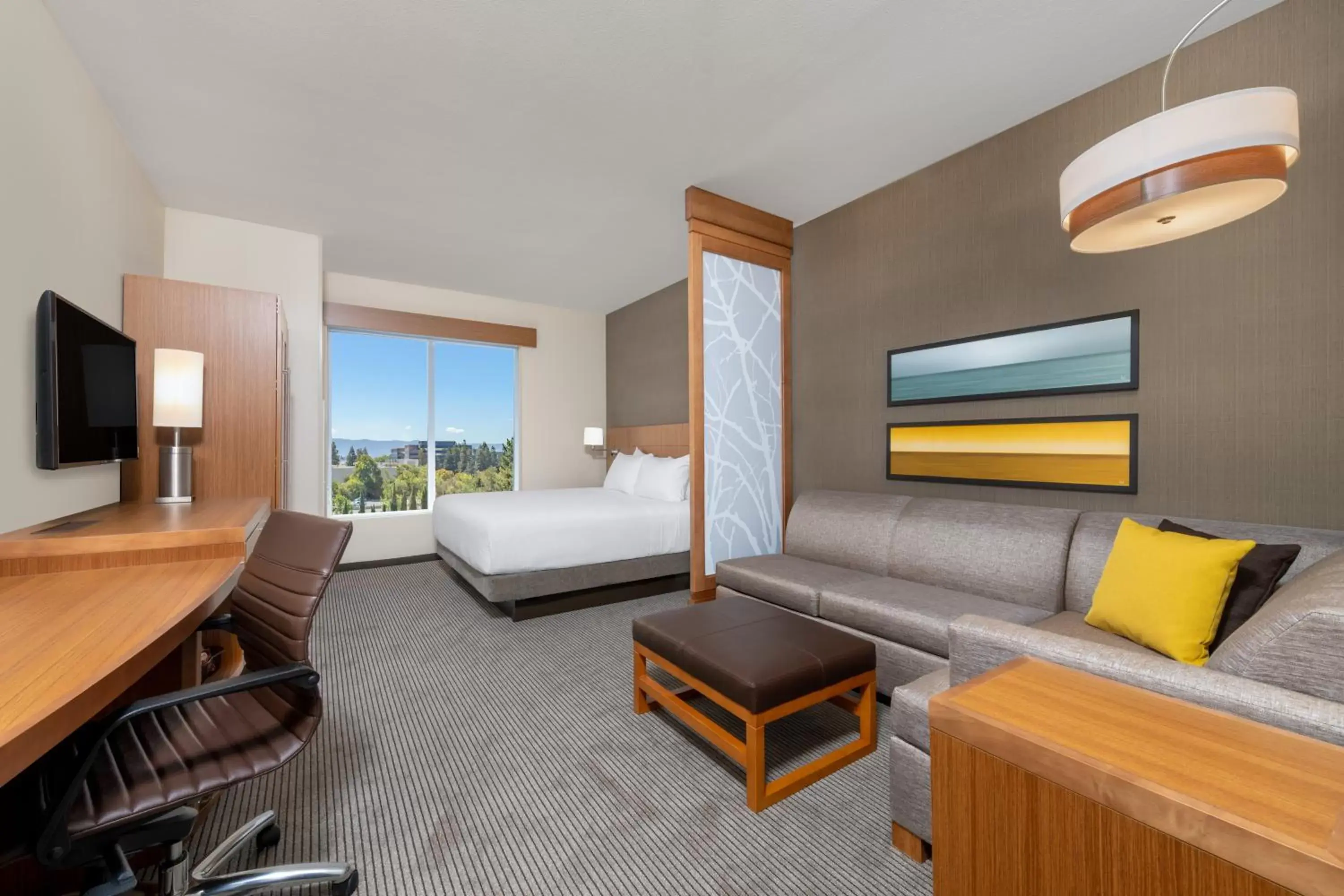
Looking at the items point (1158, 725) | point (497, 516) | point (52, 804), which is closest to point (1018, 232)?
point (1158, 725)

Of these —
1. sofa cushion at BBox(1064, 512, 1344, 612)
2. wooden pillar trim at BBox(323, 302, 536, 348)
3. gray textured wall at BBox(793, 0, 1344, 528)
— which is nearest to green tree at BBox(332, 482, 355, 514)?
wooden pillar trim at BBox(323, 302, 536, 348)

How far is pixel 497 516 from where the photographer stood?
141 inches

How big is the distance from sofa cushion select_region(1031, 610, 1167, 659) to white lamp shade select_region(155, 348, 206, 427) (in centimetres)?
378

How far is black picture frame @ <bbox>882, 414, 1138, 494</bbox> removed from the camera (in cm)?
230

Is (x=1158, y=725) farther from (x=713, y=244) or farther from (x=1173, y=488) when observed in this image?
(x=713, y=244)

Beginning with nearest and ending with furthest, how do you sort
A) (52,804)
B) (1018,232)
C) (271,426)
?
(52,804)
(1018,232)
(271,426)

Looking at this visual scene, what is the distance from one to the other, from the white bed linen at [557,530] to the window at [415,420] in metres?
1.19

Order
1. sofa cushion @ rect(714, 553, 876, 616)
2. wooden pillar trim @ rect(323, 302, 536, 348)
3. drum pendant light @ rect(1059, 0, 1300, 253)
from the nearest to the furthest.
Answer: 1. drum pendant light @ rect(1059, 0, 1300, 253)
2. sofa cushion @ rect(714, 553, 876, 616)
3. wooden pillar trim @ rect(323, 302, 536, 348)

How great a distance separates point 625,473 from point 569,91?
3.37 metres

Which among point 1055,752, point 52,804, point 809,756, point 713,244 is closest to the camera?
point 1055,752

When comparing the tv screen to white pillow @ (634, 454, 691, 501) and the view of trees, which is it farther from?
white pillow @ (634, 454, 691, 501)

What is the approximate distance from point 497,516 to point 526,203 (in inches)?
83.7

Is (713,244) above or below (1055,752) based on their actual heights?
above

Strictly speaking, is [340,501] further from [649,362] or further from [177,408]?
[649,362]
